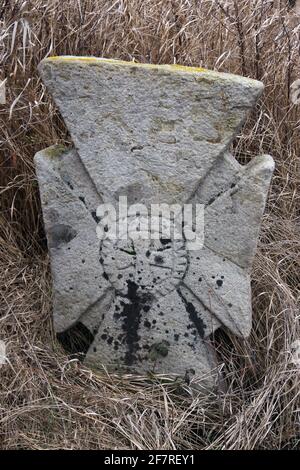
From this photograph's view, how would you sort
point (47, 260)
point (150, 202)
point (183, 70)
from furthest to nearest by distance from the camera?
point (47, 260) → point (150, 202) → point (183, 70)

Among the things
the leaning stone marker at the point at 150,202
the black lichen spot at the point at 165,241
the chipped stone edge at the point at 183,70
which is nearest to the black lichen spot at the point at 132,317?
the leaning stone marker at the point at 150,202

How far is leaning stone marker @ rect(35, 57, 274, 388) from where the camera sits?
1.75m

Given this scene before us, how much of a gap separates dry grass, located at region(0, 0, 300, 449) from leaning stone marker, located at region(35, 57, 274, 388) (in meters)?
0.11

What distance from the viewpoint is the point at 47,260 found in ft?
7.26

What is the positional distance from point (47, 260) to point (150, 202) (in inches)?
20.4

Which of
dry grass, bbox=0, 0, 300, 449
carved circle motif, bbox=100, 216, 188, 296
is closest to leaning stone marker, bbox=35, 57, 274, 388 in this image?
carved circle motif, bbox=100, 216, 188, 296

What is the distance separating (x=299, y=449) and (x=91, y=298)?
686mm

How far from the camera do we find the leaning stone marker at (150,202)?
5.75 feet

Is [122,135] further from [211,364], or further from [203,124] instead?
[211,364]

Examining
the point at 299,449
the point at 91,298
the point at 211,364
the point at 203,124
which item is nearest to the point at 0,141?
the point at 91,298

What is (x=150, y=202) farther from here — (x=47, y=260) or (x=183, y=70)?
(x=47, y=260)

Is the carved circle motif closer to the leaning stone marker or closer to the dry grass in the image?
the leaning stone marker

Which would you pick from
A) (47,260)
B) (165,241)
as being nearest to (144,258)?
(165,241)

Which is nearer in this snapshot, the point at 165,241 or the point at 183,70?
the point at 183,70
